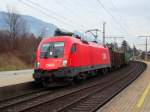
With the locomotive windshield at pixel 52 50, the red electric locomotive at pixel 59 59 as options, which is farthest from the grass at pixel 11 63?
the locomotive windshield at pixel 52 50

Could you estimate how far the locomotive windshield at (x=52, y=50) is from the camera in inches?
788

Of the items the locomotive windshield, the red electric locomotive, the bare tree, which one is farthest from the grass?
the locomotive windshield

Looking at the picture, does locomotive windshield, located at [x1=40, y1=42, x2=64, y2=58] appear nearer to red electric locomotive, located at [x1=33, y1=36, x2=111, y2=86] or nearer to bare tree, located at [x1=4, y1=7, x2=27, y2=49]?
red electric locomotive, located at [x1=33, y1=36, x2=111, y2=86]

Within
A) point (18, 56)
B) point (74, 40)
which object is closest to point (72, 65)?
point (74, 40)

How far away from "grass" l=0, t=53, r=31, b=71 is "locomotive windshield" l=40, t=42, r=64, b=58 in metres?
42.5

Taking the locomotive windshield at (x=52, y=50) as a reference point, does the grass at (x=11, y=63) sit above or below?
below

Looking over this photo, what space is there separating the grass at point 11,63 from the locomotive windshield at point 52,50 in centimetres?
4249

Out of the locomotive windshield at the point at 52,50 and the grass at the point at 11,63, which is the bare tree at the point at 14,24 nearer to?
the grass at the point at 11,63

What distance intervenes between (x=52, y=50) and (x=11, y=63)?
47.7m

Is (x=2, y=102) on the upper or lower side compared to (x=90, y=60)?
lower

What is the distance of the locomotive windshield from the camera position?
20013 millimetres

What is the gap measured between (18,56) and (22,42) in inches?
257

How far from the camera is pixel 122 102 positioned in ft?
43.5

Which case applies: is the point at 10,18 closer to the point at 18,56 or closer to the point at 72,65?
the point at 18,56
